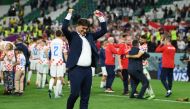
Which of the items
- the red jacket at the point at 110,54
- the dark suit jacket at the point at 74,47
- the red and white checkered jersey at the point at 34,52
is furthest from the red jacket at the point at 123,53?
the dark suit jacket at the point at 74,47

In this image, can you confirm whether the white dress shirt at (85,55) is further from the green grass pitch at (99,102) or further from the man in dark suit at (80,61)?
the green grass pitch at (99,102)

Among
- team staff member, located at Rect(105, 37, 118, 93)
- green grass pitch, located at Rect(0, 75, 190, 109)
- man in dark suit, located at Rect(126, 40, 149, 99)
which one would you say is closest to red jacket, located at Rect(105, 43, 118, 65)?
team staff member, located at Rect(105, 37, 118, 93)

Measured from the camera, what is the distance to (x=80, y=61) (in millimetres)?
11898

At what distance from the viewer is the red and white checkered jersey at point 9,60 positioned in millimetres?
19359

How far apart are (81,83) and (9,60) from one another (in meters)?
7.99

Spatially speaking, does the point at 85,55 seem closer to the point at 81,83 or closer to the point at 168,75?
the point at 81,83

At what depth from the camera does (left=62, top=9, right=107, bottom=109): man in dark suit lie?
11875mm

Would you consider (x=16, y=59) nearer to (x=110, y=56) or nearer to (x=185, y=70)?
(x=110, y=56)

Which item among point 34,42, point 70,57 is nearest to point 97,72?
point 34,42

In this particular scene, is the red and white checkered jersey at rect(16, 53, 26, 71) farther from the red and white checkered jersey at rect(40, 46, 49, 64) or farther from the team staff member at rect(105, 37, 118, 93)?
the team staff member at rect(105, 37, 118, 93)

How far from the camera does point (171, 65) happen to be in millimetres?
19609

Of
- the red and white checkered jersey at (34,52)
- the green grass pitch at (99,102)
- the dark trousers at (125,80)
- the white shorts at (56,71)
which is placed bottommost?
the green grass pitch at (99,102)

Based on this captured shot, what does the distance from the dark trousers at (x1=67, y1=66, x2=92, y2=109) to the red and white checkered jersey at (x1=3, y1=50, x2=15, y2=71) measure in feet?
25.6

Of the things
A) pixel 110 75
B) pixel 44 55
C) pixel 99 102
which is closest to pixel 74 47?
pixel 99 102
